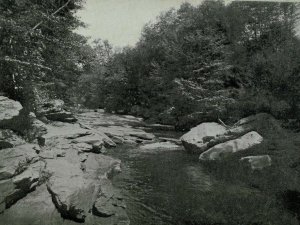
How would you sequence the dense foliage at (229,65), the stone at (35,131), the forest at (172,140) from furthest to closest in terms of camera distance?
the dense foliage at (229,65) < the stone at (35,131) < the forest at (172,140)

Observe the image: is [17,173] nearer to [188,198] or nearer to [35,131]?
[35,131]

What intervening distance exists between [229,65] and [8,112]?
58.9ft

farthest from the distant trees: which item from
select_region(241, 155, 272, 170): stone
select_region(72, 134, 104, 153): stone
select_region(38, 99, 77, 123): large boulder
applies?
select_region(241, 155, 272, 170): stone

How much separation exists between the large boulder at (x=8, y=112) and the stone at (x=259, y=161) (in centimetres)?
877

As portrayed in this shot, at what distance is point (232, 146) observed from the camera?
42.1ft

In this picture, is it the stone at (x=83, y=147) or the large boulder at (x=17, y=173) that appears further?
the stone at (x=83, y=147)

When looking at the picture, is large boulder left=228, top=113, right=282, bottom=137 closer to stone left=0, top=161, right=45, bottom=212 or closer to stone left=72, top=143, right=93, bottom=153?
stone left=72, top=143, right=93, bottom=153

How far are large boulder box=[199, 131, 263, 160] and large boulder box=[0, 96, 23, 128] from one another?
7.70 m

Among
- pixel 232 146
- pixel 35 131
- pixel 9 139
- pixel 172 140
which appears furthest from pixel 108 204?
pixel 172 140

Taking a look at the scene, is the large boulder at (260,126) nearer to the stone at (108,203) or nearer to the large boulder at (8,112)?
the stone at (108,203)

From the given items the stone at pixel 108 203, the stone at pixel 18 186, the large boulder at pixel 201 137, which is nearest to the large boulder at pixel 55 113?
the large boulder at pixel 201 137

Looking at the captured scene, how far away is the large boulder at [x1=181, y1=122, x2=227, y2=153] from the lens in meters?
14.5

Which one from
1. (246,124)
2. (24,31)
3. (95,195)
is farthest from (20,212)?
(246,124)

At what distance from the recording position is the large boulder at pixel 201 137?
14.5 meters
